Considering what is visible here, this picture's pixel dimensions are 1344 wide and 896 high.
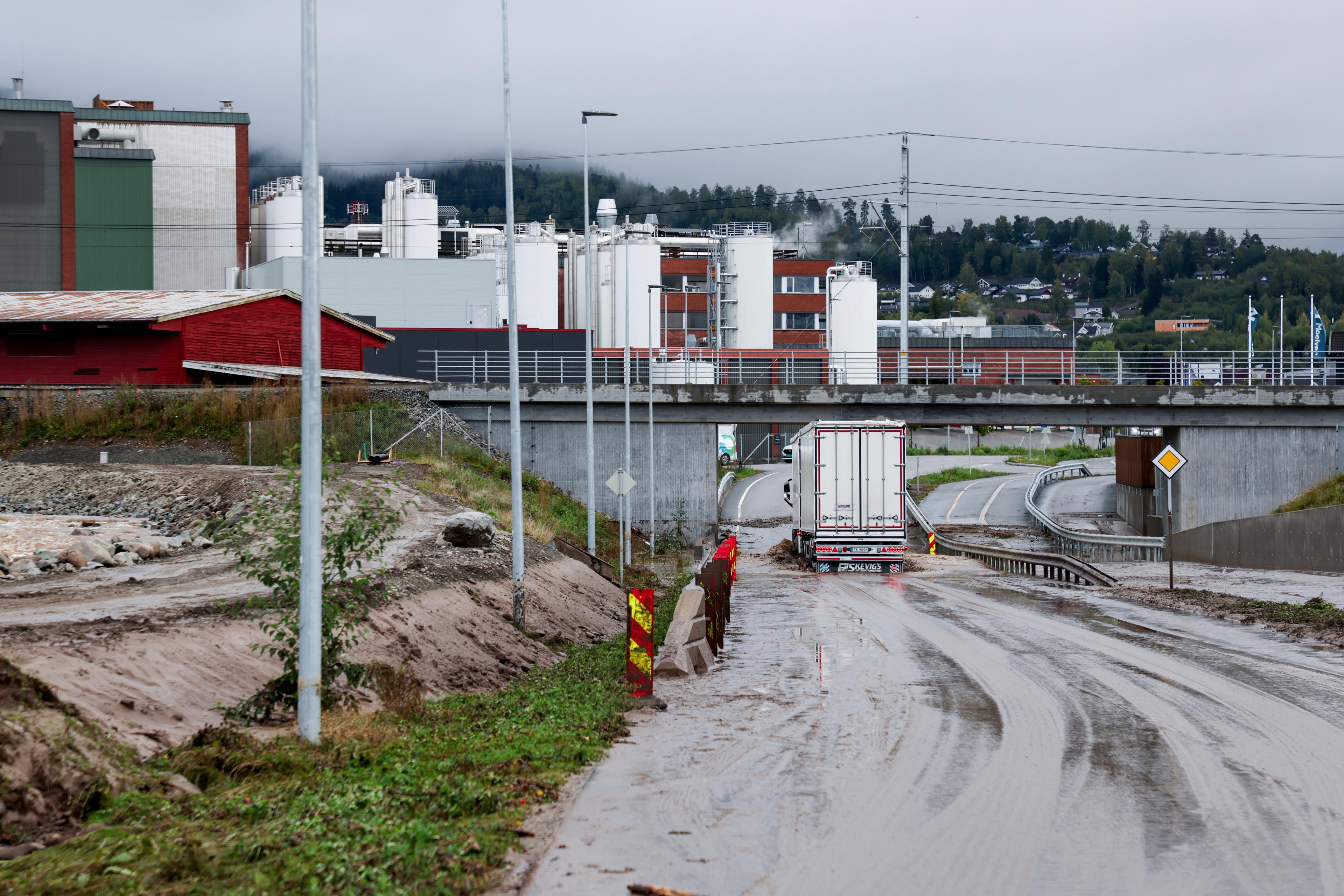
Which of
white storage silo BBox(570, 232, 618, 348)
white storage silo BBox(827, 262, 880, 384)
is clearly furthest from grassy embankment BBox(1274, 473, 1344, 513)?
white storage silo BBox(570, 232, 618, 348)

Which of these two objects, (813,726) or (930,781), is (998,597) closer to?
(813,726)

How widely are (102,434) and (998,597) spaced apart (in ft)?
91.3

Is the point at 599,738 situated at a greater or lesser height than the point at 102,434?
lesser

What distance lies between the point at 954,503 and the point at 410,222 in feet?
162

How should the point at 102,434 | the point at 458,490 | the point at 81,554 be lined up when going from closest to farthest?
the point at 81,554, the point at 458,490, the point at 102,434

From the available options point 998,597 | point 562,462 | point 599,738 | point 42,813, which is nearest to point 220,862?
point 42,813

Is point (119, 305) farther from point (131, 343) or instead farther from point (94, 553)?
point (94, 553)

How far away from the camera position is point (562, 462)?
1863 inches

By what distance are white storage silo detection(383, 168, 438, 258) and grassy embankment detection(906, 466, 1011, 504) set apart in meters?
42.0

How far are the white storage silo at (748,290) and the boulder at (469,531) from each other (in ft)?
281

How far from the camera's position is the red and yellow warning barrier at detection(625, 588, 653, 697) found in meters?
12.7

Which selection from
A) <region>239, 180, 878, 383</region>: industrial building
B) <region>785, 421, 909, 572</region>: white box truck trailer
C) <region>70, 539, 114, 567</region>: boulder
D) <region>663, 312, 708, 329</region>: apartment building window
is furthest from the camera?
<region>663, 312, 708, 329</region>: apartment building window

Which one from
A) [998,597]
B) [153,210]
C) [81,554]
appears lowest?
[998,597]

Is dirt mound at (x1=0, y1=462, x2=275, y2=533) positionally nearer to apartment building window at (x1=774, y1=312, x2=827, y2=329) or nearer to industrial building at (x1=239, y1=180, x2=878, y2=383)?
industrial building at (x1=239, y1=180, x2=878, y2=383)
